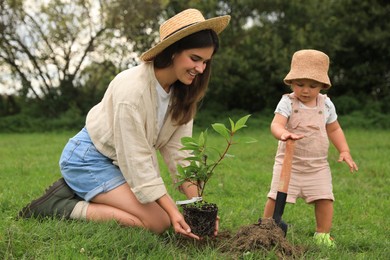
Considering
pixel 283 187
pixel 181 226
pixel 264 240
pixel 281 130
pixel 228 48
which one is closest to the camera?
pixel 264 240

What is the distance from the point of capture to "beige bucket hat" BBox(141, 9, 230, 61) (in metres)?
3.04

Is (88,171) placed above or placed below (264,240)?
above

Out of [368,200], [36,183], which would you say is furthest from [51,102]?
[368,200]

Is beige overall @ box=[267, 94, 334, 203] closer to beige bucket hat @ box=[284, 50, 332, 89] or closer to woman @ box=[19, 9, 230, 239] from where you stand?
beige bucket hat @ box=[284, 50, 332, 89]

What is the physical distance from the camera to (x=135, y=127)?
3.14 meters

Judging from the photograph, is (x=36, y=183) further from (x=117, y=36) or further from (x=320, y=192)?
(x=117, y=36)

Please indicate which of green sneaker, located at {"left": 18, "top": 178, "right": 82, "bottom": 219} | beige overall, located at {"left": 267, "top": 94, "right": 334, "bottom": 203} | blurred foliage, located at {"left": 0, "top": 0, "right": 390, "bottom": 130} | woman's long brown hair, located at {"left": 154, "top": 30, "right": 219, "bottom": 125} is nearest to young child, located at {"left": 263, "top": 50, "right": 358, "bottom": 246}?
beige overall, located at {"left": 267, "top": 94, "right": 334, "bottom": 203}

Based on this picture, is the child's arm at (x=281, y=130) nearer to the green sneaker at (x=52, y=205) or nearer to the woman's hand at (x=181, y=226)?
the woman's hand at (x=181, y=226)

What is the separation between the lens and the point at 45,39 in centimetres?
1598

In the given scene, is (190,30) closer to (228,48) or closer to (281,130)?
(281,130)

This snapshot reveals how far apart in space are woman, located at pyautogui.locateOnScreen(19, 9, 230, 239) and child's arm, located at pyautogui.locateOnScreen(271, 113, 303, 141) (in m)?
0.57

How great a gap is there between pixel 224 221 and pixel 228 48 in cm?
1265

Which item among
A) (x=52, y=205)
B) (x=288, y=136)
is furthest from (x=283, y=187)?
(x=52, y=205)

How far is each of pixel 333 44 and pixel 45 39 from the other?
9230mm
